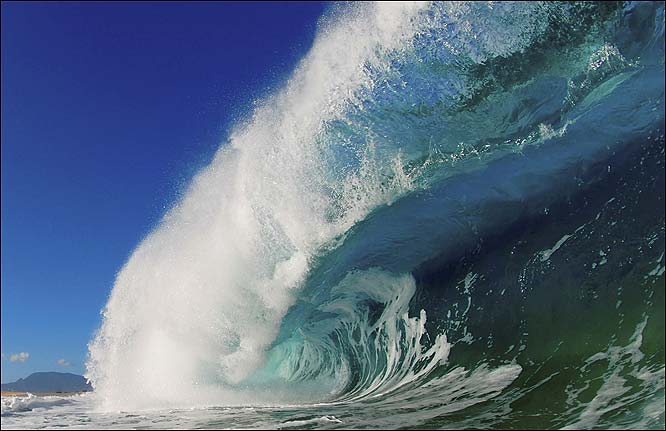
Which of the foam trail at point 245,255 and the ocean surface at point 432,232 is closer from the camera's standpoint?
the ocean surface at point 432,232

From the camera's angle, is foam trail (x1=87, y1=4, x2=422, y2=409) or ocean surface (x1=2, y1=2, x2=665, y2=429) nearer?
ocean surface (x1=2, y1=2, x2=665, y2=429)

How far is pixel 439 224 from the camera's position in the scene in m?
8.68

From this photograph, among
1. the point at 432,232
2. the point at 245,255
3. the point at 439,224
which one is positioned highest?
the point at 245,255

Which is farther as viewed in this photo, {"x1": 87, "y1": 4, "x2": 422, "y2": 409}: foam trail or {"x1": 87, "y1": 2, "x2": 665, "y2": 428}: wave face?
{"x1": 87, "y1": 4, "x2": 422, "y2": 409}: foam trail

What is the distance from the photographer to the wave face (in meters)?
7.45

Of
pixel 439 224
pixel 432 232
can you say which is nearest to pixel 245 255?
pixel 432 232

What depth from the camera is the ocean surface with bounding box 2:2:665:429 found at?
7355 millimetres

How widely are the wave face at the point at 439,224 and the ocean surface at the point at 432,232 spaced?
29mm

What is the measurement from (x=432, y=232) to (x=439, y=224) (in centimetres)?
20

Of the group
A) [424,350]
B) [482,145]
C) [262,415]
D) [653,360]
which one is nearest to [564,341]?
[653,360]

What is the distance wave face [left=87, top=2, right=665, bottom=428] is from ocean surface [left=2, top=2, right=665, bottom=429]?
29 millimetres

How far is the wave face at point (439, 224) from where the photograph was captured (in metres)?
7.45

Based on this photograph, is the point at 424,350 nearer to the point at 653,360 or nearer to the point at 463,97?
the point at 653,360

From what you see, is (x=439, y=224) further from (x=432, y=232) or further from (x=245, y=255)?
(x=245, y=255)
